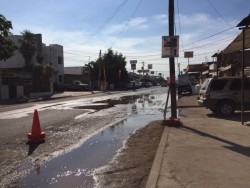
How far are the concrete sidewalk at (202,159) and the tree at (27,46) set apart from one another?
46646 mm

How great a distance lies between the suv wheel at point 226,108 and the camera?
18.2 meters

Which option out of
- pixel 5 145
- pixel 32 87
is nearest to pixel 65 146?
pixel 5 145

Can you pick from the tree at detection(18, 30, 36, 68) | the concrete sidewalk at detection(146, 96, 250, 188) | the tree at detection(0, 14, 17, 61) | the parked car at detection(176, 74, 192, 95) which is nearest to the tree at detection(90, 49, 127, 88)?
the tree at detection(18, 30, 36, 68)

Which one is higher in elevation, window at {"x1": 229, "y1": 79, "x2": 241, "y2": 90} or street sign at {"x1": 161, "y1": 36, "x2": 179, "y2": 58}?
street sign at {"x1": 161, "y1": 36, "x2": 179, "y2": 58}

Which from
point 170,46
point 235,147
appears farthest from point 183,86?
point 235,147

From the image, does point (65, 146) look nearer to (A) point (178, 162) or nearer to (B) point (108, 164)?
(B) point (108, 164)

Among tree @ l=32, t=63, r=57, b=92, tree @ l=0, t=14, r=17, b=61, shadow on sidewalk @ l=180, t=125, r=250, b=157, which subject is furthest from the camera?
tree @ l=32, t=63, r=57, b=92

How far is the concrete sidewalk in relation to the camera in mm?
6574

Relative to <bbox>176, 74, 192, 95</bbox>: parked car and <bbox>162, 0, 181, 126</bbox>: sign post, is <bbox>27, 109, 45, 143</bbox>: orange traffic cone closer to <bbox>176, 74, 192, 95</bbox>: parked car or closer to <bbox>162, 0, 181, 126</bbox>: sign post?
<bbox>162, 0, 181, 126</bbox>: sign post

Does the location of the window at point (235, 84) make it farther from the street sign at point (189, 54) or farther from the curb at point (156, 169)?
the street sign at point (189, 54)

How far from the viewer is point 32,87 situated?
2040 inches

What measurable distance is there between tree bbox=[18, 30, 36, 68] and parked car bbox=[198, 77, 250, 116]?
42084mm

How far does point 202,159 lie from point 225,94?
10.5 m

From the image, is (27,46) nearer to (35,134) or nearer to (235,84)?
(235,84)
